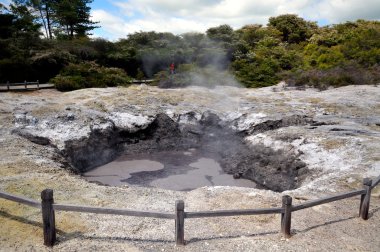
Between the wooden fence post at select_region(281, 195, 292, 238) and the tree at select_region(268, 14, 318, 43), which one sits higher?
the tree at select_region(268, 14, 318, 43)

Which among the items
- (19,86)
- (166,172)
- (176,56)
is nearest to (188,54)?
(176,56)

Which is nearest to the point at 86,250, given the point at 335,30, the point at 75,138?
the point at 75,138

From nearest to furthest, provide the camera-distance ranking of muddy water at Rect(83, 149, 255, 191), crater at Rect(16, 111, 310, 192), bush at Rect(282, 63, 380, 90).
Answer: muddy water at Rect(83, 149, 255, 191) < crater at Rect(16, 111, 310, 192) < bush at Rect(282, 63, 380, 90)

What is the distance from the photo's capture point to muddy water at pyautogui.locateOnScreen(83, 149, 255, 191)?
44.4 feet

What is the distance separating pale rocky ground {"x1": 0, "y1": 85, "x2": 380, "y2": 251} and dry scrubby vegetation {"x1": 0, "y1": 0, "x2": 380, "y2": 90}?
865 cm

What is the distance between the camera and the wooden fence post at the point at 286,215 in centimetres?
640

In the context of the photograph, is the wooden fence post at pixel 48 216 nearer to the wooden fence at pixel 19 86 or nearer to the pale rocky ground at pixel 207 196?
the pale rocky ground at pixel 207 196

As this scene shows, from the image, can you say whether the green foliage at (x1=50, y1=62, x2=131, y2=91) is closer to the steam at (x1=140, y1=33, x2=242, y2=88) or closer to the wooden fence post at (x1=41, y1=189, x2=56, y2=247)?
the steam at (x1=140, y1=33, x2=242, y2=88)

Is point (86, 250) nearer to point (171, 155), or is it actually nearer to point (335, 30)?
point (171, 155)

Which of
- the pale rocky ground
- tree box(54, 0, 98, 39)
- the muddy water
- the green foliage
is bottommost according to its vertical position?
the muddy water

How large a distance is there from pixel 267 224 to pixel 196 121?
1256 centimetres

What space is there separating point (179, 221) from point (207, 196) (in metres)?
2.78

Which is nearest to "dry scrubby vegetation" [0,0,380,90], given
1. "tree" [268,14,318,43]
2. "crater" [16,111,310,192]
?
"tree" [268,14,318,43]

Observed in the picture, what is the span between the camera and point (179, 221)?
5.98 metres
